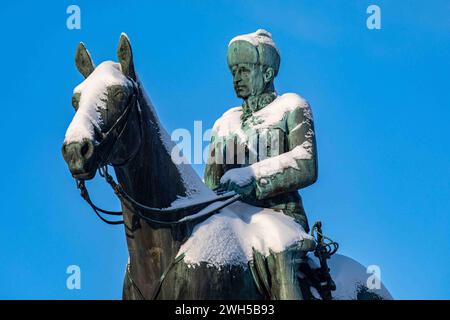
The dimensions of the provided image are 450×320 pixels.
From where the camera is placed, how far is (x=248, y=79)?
14539 millimetres

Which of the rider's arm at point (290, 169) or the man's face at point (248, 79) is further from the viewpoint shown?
the man's face at point (248, 79)

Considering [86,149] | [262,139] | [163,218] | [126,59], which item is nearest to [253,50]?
[262,139]

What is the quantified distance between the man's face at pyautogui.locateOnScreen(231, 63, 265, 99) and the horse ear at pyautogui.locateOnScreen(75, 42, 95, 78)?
2.45 meters

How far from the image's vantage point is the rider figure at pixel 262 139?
43.6 ft

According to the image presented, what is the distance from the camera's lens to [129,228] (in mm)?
12328

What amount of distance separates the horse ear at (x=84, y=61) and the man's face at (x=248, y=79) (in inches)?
96.4

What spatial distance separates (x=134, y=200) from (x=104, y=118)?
A: 0.97 metres

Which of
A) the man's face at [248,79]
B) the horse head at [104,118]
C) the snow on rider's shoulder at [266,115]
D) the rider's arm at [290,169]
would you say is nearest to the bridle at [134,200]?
the horse head at [104,118]

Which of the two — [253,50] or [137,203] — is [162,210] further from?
[253,50]

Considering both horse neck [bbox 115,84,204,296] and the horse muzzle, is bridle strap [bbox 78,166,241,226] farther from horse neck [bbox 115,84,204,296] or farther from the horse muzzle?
the horse muzzle

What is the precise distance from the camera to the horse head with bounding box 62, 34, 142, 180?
37.4 feet

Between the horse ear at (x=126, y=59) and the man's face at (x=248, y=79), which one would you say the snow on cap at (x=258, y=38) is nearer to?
the man's face at (x=248, y=79)
